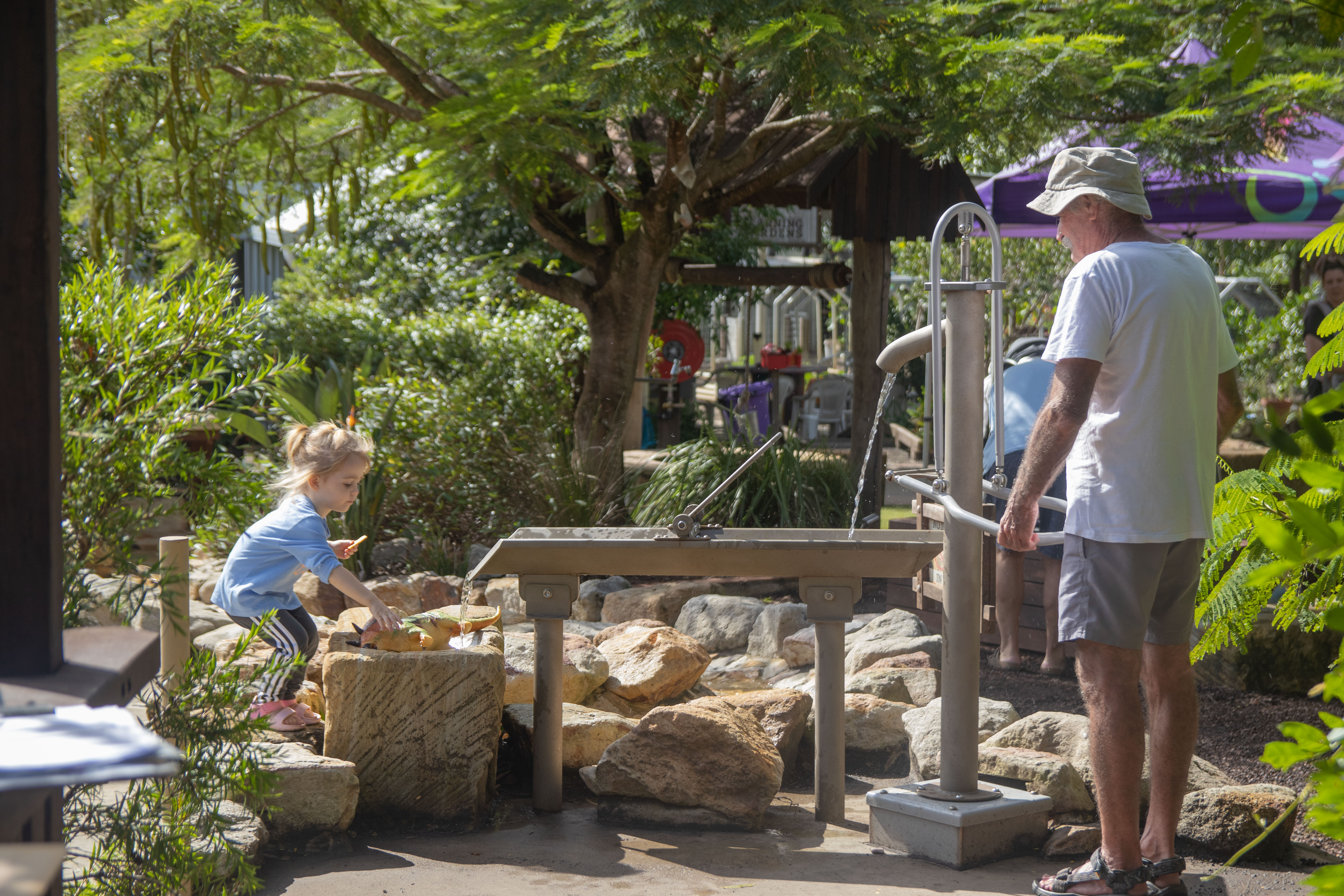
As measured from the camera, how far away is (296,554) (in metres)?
4.23

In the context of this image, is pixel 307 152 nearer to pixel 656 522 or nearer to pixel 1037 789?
pixel 656 522

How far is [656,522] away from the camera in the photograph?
290 inches

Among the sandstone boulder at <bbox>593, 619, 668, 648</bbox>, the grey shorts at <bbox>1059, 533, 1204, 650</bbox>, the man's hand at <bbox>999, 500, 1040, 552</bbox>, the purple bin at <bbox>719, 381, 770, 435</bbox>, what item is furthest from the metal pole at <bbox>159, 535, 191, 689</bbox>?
the purple bin at <bbox>719, 381, 770, 435</bbox>

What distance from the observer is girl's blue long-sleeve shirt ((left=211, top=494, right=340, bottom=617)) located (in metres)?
4.26

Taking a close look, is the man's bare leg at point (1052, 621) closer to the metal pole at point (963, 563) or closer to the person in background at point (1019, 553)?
the person in background at point (1019, 553)

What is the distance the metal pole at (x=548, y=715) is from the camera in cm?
396

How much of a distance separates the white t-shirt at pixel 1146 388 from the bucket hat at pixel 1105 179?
15 centimetres

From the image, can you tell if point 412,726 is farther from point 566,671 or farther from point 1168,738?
point 1168,738

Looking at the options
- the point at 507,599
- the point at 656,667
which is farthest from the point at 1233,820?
the point at 507,599

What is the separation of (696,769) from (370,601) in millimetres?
1234

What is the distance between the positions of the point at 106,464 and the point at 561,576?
1.56 m

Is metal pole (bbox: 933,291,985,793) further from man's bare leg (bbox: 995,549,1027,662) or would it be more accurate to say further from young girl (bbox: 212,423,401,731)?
man's bare leg (bbox: 995,549,1027,662)

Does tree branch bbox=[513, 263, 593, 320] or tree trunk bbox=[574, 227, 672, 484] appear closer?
tree trunk bbox=[574, 227, 672, 484]

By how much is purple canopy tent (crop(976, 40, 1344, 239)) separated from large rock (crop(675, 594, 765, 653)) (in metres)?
3.04
